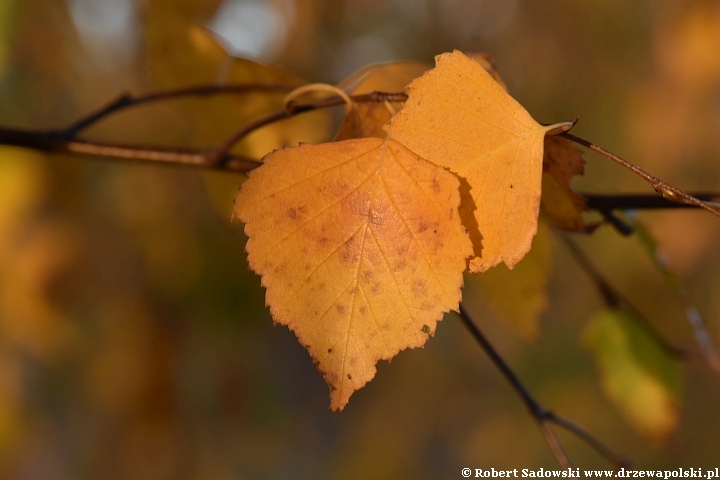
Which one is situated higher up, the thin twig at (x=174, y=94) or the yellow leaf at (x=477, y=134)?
the yellow leaf at (x=477, y=134)

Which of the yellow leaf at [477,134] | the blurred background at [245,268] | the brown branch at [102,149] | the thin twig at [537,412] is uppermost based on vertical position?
the yellow leaf at [477,134]

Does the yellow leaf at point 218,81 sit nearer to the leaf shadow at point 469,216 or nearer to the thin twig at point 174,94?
the thin twig at point 174,94

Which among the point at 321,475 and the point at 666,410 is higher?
the point at 666,410

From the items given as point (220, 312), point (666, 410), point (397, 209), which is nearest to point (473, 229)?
point (397, 209)

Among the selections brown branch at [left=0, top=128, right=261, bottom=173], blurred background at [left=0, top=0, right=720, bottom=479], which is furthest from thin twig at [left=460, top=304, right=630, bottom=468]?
brown branch at [left=0, top=128, right=261, bottom=173]

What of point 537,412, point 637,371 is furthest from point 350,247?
point 637,371

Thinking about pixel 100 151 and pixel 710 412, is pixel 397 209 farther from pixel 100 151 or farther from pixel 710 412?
pixel 710 412

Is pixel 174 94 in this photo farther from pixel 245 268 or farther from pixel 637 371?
pixel 245 268

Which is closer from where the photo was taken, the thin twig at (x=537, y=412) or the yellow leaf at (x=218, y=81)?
the thin twig at (x=537, y=412)

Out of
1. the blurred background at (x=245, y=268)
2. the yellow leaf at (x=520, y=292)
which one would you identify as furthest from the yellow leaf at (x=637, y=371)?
the yellow leaf at (x=520, y=292)
